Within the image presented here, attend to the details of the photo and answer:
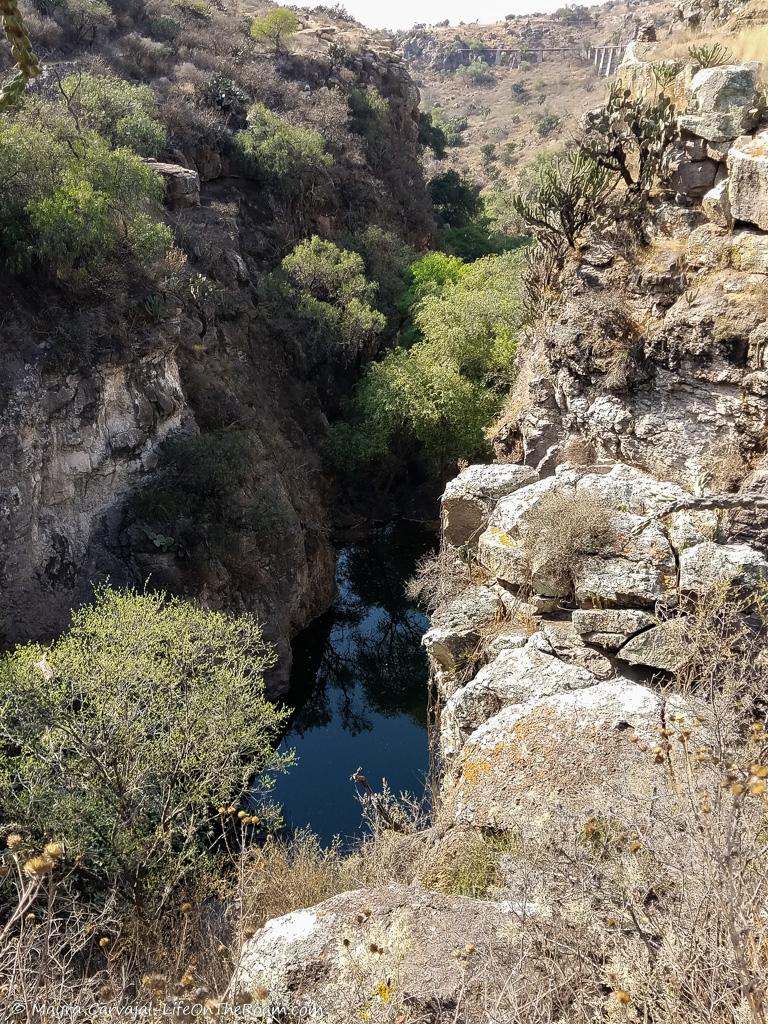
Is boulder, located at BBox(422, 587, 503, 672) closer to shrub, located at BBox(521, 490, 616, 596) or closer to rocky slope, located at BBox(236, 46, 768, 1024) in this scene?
rocky slope, located at BBox(236, 46, 768, 1024)

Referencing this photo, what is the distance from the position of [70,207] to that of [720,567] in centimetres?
1503

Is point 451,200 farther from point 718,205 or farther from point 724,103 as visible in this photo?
point 718,205

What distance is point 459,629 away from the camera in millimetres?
10008

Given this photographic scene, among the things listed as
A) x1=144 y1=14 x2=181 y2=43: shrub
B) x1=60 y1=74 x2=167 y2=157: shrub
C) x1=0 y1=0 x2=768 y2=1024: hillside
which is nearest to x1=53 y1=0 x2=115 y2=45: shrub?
x1=144 y1=14 x2=181 y2=43: shrub

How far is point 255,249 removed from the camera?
27.2 meters

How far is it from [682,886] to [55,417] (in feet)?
50.0

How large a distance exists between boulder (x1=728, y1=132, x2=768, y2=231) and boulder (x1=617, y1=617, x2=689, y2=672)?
627cm

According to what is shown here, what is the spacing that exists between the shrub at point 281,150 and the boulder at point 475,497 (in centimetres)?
2179

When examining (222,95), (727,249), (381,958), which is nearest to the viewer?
(381,958)

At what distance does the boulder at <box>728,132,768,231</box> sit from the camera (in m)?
10.2

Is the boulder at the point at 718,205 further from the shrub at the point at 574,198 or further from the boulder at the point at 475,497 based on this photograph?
the boulder at the point at 475,497

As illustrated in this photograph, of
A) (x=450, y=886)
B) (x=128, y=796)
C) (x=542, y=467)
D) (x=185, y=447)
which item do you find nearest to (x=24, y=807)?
(x=128, y=796)

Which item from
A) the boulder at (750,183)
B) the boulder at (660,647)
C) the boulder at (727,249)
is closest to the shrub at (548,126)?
the boulder at (727,249)

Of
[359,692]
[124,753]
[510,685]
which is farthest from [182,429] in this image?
[510,685]
